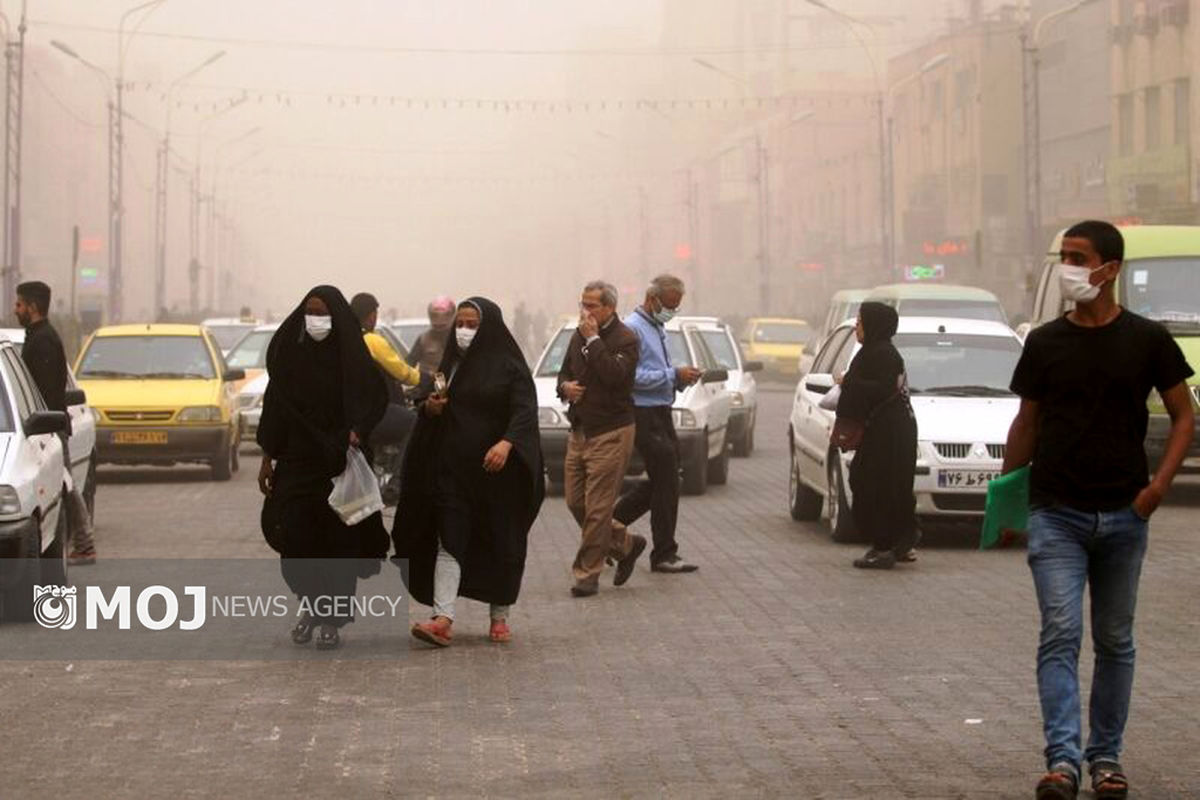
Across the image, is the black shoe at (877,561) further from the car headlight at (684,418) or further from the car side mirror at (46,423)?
the car headlight at (684,418)

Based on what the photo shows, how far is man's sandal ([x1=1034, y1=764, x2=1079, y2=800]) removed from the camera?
7.40 meters

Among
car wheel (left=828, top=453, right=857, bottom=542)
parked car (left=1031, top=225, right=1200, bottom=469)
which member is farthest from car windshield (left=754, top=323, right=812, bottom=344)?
car wheel (left=828, top=453, right=857, bottom=542)

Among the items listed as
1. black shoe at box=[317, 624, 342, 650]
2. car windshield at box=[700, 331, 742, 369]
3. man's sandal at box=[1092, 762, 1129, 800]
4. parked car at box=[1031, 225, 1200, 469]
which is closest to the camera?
man's sandal at box=[1092, 762, 1129, 800]

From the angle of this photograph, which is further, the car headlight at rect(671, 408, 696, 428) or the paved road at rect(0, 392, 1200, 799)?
the car headlight at rect(671, 408, 696, 428)

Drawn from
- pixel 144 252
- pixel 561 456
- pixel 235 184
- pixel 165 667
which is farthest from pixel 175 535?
pixel 235 184

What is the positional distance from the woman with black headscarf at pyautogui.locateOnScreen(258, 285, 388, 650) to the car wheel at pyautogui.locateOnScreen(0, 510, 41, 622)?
1.47 metres

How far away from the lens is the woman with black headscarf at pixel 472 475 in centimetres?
1156

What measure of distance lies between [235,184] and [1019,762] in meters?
168

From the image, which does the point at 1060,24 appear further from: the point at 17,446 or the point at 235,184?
the point at 235,184

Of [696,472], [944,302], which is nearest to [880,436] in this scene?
[696,472]

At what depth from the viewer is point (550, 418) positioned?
858 inches

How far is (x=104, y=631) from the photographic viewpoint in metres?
12.3

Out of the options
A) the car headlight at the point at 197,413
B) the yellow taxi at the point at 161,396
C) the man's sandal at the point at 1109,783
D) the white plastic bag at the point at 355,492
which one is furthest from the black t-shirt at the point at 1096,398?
the car headlight at the point at 197,413

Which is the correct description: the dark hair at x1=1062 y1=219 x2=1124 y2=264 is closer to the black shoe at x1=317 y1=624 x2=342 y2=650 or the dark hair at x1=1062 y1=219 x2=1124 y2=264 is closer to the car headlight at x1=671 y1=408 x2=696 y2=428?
the black shoe at x1=317 y1=624 x2=342 y2=650
